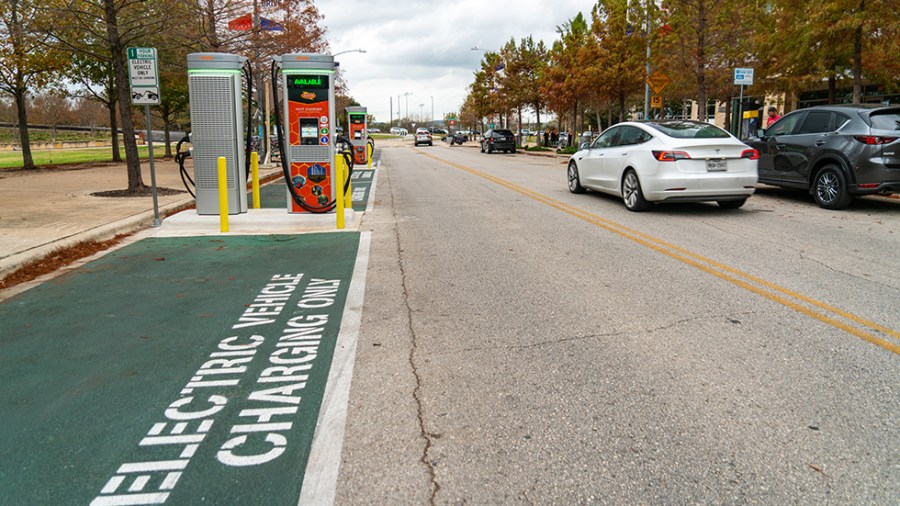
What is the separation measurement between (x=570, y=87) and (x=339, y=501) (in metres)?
35.6

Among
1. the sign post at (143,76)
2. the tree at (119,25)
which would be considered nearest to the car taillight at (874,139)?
the sign post at (143,76)

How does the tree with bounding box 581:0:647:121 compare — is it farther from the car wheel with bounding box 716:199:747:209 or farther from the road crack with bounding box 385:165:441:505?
the road crack with bounding box 385:165:441:505

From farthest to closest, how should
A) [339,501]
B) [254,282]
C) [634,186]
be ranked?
[634,186] → [254,282] → [339,501]

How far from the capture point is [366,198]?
577 inches

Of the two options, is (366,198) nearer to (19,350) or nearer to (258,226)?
(258,226)

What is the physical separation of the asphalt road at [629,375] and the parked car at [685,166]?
2129 mm

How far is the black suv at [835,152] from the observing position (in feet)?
33.1

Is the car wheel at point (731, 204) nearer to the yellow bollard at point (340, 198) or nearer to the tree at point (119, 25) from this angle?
the yellow bollard at point (340, 198)

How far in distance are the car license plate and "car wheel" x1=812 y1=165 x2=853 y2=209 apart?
231 centimetres

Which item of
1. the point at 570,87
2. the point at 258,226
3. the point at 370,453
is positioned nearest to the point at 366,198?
the point at 258,226

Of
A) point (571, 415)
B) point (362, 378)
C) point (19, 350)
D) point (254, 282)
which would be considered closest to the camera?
point (571, 415)

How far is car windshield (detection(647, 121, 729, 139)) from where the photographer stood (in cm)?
1042

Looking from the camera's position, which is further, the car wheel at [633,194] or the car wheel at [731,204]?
the car wheel at [731,204]

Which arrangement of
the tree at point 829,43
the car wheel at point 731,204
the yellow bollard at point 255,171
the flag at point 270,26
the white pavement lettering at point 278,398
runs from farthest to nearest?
1. the flag at point 270,26
2. the tree at point 829,43
3. the yellow bollard at point 255,171
4. the car wheel at point 731,204
5. the white pavement lettering at point 278,398
